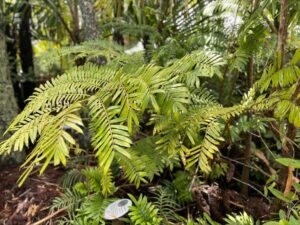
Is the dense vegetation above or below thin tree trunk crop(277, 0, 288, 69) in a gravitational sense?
below

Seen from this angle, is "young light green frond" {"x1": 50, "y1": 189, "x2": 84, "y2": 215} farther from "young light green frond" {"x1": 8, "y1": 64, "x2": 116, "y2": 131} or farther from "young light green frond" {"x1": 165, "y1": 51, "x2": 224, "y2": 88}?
"young light green frond" {"x1": 165, "y1": 51, "x2": 224, "y2": 88}

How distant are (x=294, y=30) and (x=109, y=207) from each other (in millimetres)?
1007

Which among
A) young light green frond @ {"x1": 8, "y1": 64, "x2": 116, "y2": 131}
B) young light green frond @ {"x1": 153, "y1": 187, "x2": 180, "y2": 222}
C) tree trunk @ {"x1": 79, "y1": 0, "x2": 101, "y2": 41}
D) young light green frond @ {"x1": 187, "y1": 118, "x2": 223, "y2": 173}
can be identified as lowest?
young light green frond @ {"x1": 153, "y1": 187, "x2": 180, "y2": 222}

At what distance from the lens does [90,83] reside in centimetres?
103

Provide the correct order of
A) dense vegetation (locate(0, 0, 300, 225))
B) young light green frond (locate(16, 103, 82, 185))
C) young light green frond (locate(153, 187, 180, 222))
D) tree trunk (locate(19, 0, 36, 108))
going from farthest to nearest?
tree trunk (locate(19, 0, 36, 108)) → young light green frond (locate(153, 187, 180, 222)) → dense vegetation (locate(0, 0, 300, 225)) → young light green frond (locate(16, 103, 82, 185))

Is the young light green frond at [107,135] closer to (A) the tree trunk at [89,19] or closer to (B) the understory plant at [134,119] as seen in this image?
(B) the understory plant at [134,119]

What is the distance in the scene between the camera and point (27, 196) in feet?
4.41

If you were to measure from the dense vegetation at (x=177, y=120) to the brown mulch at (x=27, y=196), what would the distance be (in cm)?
5

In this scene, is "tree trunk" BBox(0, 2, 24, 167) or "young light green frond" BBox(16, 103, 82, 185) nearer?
"young light green frond" BBox(16, 103, 82, 185)

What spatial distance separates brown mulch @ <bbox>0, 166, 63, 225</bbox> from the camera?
48.7 inches

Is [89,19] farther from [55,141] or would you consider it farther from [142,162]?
[55,141]

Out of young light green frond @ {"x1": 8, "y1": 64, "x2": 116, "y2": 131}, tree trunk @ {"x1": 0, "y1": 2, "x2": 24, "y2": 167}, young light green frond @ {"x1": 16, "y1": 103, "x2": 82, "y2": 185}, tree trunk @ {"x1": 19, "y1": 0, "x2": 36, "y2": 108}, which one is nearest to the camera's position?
young light green frond @ {"x1": 16, "y1": 103, "x2": 82, "y2": 185}

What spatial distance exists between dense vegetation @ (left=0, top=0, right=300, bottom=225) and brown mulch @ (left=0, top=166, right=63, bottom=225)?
5cm

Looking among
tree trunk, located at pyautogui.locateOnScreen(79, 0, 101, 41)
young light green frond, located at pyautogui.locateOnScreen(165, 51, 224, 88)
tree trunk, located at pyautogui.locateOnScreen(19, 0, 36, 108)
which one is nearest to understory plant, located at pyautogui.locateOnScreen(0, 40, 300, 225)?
young light green frond, located at pyautogui.locateOnScreen(165, 51, 224, 88)
